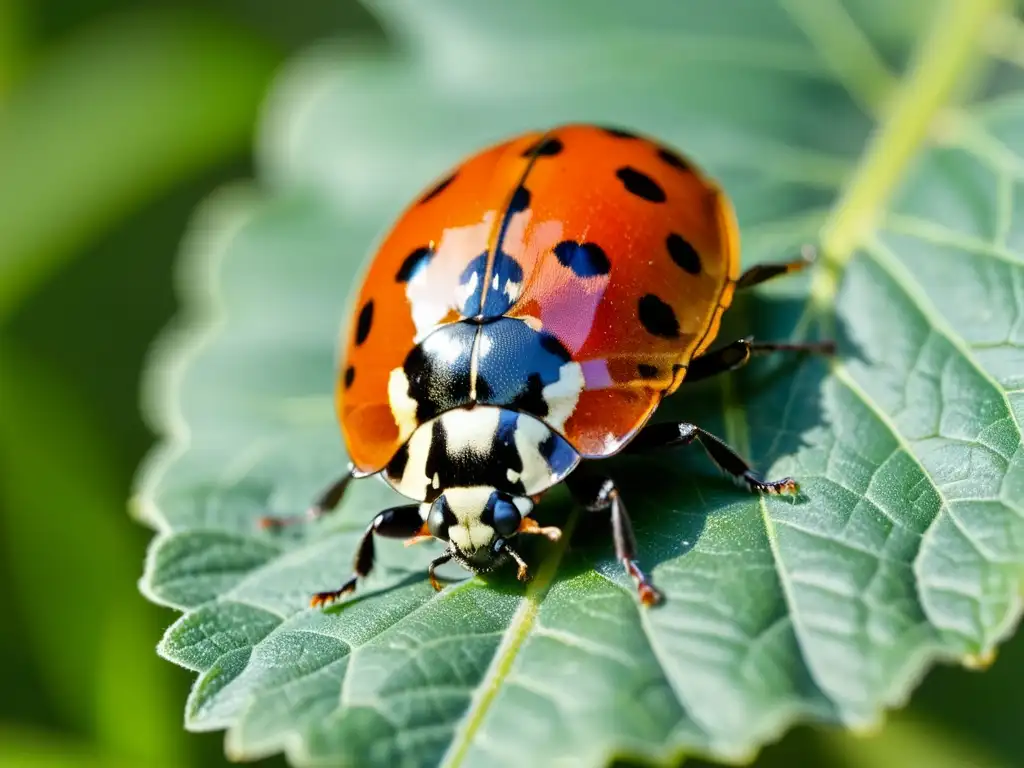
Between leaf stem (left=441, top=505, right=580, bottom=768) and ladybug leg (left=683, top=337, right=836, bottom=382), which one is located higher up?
ladybug leg (left=683, top=337, right=836, bottom=382)

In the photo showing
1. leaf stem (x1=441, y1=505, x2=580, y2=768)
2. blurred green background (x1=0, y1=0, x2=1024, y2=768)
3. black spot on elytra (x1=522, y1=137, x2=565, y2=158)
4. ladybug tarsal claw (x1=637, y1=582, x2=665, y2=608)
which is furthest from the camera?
blurred green background (x1=0, y1=0, x2=1024, y2=768)

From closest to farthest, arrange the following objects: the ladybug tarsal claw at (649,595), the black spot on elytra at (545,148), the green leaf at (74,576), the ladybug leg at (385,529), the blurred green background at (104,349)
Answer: the ladybug tarsal claw at (649,595), the ladybug leg at (385,529), the black spot on elytra at (545,148), the blurred green background at (104,349), the green leaf at (74,576)

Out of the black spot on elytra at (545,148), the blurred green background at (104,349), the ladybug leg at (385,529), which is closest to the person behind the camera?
the ladybug leg at (385,529)

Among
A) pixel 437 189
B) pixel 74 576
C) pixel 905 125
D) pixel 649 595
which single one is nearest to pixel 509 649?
pixel 649 595

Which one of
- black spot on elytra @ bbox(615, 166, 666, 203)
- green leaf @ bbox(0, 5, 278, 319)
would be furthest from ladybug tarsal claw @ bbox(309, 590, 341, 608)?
green leaf @ bbox(0, 5, 278, 319)

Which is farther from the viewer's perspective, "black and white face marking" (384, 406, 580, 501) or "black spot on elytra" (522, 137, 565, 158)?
"black spot on elytra" (522, 137, 565, 158)

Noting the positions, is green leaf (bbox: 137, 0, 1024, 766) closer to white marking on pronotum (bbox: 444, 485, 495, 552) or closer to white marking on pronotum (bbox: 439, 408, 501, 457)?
white marking on pronotum (bbox: 444, 485, 495, 552)

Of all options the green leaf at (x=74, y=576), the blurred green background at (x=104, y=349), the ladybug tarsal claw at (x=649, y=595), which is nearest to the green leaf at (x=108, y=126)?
the blurred green background at (x=104, y=349)

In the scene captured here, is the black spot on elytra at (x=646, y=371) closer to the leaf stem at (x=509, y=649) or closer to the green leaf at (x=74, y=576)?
the leaf stem at (x=509, y=649)
